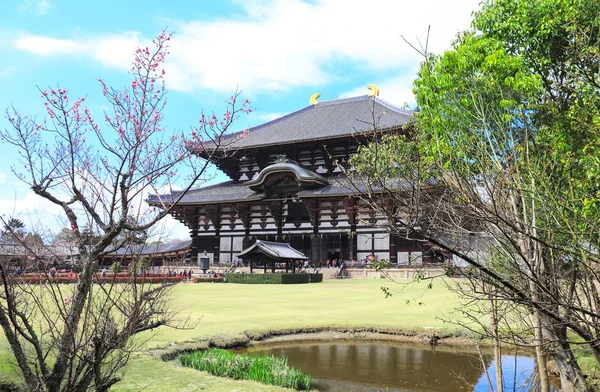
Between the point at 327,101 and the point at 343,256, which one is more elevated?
the point at 327,101

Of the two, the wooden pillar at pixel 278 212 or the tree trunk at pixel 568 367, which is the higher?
the wooden pillar at pixel 278 212

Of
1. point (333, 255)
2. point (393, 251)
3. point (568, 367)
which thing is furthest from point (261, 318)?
point (333, 255)

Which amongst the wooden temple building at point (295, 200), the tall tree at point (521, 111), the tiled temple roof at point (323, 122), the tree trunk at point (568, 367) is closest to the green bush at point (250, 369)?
the tall tree at point (521, 111)

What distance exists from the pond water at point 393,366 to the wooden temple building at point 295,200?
21.6 m

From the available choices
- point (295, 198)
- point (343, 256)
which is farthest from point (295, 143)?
point (343, 256)

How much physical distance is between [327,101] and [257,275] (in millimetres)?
24793

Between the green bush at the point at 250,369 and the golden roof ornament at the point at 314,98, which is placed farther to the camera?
the golden roof ornament at the point at 314,98

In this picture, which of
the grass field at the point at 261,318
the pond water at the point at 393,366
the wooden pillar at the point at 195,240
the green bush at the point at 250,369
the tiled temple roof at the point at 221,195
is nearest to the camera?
the grass field at the point at 261,318

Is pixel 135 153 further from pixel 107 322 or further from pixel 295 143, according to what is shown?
pixel 295 143

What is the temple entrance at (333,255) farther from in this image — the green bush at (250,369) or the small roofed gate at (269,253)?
the green bush at (250,369)

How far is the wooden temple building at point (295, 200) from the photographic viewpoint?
114ft

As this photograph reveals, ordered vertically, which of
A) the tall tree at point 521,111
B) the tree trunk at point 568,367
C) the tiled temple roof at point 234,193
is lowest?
the tree trunk at point 568,367

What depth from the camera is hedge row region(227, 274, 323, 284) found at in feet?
93.6

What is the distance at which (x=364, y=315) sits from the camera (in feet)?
47.8
